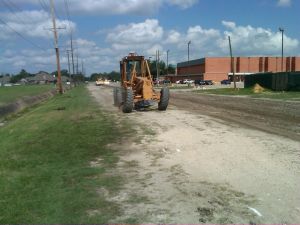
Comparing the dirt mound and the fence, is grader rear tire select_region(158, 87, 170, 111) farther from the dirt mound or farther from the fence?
the fence

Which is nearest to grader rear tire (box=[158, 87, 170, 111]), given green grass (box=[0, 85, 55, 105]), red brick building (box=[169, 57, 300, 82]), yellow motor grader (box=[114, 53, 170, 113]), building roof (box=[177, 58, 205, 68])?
yellow motor grader (box=[114, 53, 170, 113])

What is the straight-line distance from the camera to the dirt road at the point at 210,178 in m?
6.56

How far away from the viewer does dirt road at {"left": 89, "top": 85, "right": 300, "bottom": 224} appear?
258 inches

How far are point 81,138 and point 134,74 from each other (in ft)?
39.6

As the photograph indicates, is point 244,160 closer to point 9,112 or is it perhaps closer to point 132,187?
point 132,187

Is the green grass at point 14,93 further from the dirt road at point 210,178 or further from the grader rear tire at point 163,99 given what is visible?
the dirt road at point 210,178

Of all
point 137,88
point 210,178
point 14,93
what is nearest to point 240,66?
point 14,93

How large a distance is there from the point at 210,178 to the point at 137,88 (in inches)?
674

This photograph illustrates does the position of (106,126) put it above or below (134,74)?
below

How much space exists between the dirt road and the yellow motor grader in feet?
30.5

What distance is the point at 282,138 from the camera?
13.1 metres

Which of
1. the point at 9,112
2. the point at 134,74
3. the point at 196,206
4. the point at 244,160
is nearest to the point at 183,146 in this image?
the point at 244,160

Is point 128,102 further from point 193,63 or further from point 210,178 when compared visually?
point 193,63

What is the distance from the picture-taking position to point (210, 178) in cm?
852
